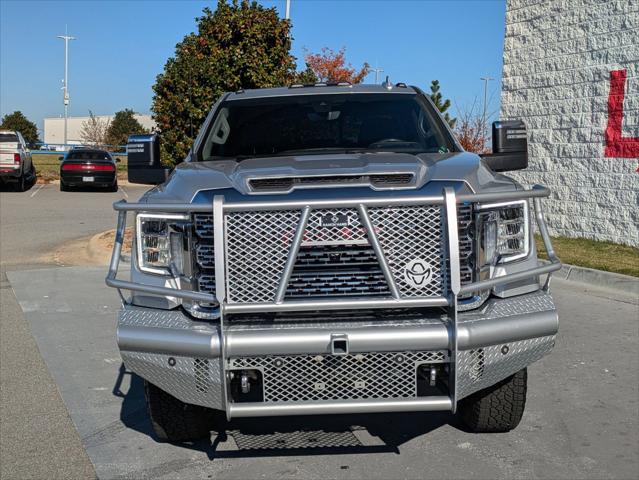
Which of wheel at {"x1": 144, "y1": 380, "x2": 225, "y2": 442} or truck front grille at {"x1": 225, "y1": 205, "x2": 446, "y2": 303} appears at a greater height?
truck front grille at {"x1": 225, "y1": 205, "x2": 446, "y2": 303}

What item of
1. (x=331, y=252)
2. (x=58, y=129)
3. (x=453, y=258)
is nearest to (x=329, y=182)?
(x=331, y=252)

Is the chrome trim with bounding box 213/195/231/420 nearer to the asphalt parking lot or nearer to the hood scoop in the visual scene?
the hood scoop

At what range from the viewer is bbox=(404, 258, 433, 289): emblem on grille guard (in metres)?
3.96

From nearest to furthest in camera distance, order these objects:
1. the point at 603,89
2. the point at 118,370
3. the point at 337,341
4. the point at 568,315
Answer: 1. the point at 337,341
2. the point at 118,370
3. the point at 568,315
4. the point at 603,89

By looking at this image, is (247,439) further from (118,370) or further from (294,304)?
(118,370)

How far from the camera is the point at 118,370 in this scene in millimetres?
6551

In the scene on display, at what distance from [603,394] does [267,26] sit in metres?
10.1

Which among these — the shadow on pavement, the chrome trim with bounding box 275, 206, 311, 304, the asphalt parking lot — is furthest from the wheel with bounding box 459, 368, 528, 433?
the chrome trim with bounding box 275, 206, 311, 304

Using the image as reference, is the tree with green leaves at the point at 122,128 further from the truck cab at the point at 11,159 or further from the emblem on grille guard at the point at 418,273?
the emblem on grille guard at the point at 418,273

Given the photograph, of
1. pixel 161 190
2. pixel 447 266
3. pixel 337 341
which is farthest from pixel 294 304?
pixel 161 190

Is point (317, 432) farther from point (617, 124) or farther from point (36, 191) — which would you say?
point (36, 191)

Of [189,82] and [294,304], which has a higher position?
[189,82]

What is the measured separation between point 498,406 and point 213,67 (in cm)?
1002

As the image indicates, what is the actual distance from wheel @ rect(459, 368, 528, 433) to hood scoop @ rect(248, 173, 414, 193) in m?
1.27
